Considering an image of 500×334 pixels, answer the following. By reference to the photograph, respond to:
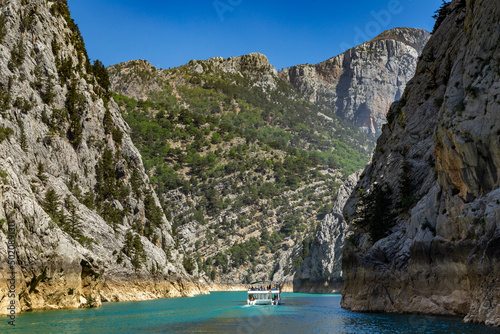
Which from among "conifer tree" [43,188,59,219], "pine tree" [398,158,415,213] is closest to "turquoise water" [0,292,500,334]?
"pine tree" [398,158,415,213]

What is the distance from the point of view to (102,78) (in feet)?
373

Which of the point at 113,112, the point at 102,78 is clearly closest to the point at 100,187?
the point at 113,112

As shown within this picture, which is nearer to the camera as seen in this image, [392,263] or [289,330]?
[289,330]

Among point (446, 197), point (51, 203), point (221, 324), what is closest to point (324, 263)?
point (51, 203)

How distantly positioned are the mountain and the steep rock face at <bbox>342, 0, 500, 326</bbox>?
1312 inches

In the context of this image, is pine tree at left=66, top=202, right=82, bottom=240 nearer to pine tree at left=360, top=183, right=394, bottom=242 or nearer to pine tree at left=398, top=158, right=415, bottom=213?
pine tree at left=360, top=183, right=394, bottom=242

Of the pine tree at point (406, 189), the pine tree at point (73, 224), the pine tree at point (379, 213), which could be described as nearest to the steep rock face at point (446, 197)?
the pine tree at point (406, 189)

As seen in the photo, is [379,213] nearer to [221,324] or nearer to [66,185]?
[221,324]

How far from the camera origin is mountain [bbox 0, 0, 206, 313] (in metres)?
49.8

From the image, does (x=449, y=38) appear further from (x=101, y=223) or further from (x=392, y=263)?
(x=101, y=223)

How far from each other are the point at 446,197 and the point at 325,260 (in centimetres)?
11899

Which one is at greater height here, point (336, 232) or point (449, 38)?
point (449, 38)

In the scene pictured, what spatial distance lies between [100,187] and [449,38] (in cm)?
6470

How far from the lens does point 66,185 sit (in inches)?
3201
